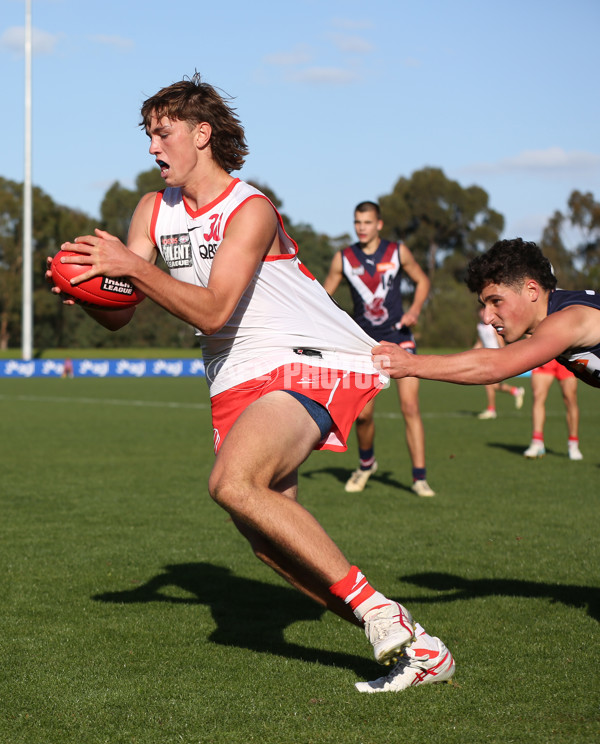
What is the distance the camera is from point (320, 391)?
12.3ft

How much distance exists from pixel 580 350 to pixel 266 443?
1.39 meters

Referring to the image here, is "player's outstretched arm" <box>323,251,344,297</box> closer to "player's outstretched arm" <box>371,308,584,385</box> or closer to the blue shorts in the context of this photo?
the blue shorts

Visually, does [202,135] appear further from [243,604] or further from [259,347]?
[243,604]

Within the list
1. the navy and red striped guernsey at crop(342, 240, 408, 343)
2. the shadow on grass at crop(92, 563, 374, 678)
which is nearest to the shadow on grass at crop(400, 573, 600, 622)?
the shadow on grass at crop(92, 563, 374, 678)

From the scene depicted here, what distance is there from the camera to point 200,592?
5168 millimetres

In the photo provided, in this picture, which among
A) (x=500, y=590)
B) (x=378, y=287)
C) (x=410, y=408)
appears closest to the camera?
(x=500, y=590)

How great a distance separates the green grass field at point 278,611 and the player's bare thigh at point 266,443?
85 centimetres

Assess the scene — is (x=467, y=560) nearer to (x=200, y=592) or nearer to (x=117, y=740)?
(x=200, y=592)

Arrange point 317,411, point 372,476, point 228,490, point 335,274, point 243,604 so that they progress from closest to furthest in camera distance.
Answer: point 228,490 < point 317,411 < point 243,604 < point 335,274 < point 372,476

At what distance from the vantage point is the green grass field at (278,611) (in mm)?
3248

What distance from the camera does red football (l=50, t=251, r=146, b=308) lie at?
347 cm

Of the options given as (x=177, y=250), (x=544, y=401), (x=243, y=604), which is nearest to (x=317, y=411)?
(x=177, y=250)

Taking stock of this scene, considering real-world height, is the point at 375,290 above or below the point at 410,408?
above

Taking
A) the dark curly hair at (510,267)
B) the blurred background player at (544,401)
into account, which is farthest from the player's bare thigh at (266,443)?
the blurred background player at (544,401)
